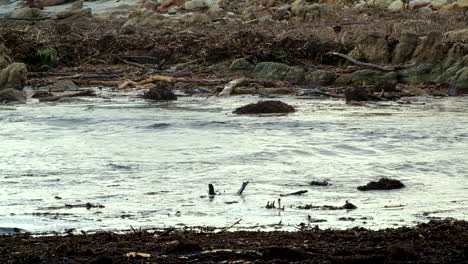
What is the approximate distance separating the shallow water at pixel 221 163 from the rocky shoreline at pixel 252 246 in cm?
75

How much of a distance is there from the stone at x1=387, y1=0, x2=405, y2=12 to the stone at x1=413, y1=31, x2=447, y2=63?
50.9 feet

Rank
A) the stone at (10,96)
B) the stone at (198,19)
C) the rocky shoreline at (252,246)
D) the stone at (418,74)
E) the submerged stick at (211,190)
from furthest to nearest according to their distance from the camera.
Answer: the stone at (198,19), the stone at (418,74), the stone at (10,96), the submerged stick at (211,190), the rocky shoreline at (252,246)

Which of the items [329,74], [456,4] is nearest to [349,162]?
[329,74]

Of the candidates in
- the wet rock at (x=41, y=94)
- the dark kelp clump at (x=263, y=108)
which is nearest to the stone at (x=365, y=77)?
the dark kelp clump at (x=263, y=108)

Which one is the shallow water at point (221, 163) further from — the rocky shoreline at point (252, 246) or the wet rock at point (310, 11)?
the wet rock at point (310, 11)

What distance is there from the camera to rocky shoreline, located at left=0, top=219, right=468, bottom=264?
497 centimetres

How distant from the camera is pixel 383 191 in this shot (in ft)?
28.5

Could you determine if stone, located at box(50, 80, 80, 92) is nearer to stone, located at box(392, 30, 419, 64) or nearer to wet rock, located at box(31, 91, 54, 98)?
wet rock, located at box(31, 91, 54, 98)

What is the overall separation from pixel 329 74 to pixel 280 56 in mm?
2520

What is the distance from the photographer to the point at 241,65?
23250mm

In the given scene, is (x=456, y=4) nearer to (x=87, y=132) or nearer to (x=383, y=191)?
(x=87, y=132)

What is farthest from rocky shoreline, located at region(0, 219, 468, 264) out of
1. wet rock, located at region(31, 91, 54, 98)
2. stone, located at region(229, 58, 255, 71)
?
stone, located at region(229, 58, 255, 71)

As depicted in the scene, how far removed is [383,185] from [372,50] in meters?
14.2

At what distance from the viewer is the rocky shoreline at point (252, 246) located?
4.97 metres
